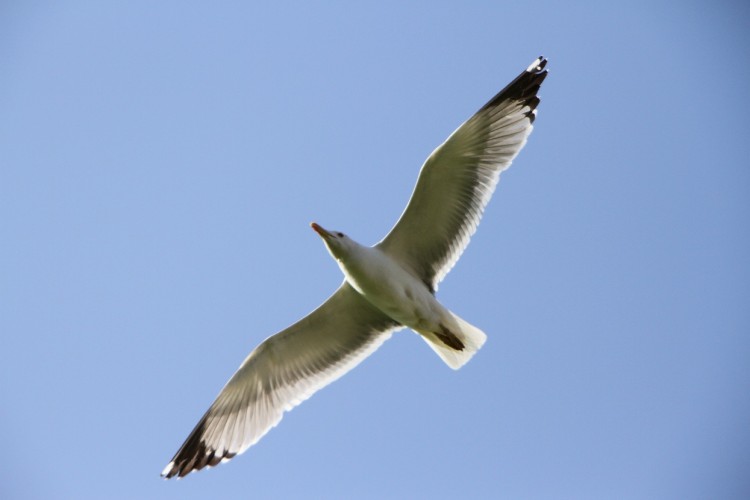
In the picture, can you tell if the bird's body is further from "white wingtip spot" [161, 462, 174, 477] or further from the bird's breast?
"white wingtip spot" [161, 462, 174, 477]

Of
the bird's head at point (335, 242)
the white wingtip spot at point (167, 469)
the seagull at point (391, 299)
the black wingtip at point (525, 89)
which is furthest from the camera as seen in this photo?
the white wingtip spot at point (167, 469)

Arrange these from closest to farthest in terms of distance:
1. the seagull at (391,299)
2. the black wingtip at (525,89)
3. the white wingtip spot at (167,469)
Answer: the seagull at (391,299)
the black wingtip at (525,89)
the white wingtip spot at (167,469)

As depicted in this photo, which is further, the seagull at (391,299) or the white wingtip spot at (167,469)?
the white wingtip spot at (167,469)

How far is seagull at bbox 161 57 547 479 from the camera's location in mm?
7844

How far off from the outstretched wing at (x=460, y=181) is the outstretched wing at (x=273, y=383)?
2.37 ft

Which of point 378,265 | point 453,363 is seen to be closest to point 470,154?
point 378,265

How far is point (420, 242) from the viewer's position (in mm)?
8188

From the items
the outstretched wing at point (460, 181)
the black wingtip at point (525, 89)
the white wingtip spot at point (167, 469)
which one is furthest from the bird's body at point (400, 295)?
the white wingtip spot at point (167, 469)

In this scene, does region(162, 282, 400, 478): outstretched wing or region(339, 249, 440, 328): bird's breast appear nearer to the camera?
region(339, 249, 440, 328): bird's breast

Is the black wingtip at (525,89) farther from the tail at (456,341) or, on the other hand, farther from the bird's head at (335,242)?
the tail at (456,341)

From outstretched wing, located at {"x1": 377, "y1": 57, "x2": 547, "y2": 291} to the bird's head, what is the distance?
49cm

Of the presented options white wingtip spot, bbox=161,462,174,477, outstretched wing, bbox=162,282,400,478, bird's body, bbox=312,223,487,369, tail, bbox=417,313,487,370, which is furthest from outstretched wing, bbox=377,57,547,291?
white wingtip spot, bbox=161,462,174,477

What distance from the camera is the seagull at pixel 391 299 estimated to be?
7844mm

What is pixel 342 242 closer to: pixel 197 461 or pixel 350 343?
pixel 350 343
